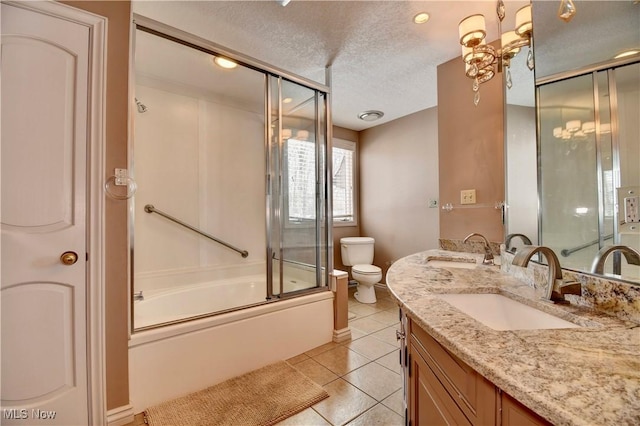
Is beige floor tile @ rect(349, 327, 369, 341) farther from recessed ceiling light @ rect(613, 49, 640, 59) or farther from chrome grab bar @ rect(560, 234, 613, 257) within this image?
recessed ceiling light @ rect(613, 49, 640, 59)

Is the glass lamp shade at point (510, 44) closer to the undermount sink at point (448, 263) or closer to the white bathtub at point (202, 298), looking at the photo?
the undermount sink at point (448, 263)

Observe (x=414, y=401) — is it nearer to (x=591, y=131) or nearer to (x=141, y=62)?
(x=591, y=131)

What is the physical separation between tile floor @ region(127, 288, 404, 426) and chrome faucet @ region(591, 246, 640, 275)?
3.97ft

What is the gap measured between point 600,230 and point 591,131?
374 mm

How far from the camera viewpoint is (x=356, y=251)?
364cm

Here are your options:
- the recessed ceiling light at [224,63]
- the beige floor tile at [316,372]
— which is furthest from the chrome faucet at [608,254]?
the recessed ceiling light at [224,63]

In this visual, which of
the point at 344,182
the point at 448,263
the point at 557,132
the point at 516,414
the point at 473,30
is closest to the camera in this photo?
the point at 516,414

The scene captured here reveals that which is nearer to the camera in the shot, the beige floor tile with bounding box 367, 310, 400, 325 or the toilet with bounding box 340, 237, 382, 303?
the beige floor tile with bounding box 367, 310, 400, 325

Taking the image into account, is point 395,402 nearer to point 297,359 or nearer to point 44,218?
point 297,359

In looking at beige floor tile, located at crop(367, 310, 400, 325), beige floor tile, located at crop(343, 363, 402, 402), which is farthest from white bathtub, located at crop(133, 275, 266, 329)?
beige floor tile, located at crop(367, 310, 400, 325)

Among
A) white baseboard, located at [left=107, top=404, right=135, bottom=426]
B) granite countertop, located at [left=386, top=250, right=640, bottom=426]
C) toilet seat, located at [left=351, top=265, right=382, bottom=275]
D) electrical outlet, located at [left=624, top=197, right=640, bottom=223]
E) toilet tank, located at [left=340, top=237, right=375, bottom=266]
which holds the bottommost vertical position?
white baseboard, located at [left=107, top=404, right=135, bottom=426]

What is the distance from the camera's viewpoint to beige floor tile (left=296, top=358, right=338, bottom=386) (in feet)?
5.98

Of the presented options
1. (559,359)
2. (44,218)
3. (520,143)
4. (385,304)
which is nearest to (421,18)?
→ (520,143)

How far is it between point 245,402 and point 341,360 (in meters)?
0.78
